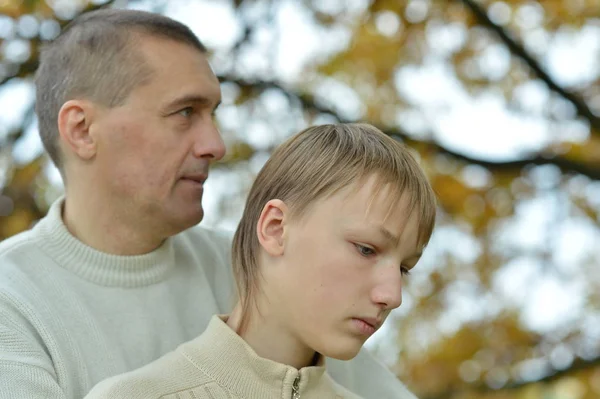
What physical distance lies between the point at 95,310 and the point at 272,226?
674 millimetres

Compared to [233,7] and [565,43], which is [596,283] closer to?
[565,43]

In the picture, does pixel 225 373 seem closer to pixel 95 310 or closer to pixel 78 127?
pixel 95 310

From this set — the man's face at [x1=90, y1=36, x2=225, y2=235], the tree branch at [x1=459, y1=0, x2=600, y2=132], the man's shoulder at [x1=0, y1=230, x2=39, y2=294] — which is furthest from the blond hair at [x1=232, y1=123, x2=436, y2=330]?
the tree branch at [x1=459, y1=0, x2=600, y2=132]

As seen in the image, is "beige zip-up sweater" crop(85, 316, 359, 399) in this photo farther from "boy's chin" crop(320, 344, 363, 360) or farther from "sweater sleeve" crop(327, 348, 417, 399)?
"sweater sleeve" crop(327, 348, 417, 399)

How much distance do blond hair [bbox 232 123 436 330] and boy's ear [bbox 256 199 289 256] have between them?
0.07 feet

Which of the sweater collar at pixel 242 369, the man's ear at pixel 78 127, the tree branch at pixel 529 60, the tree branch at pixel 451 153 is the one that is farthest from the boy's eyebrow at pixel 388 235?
the tree branch at pixel 529 60

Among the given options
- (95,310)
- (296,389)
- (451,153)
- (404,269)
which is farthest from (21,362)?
(451,153)

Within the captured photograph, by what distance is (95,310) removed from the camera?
8.43 ft

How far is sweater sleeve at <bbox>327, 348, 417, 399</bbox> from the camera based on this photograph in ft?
8.89

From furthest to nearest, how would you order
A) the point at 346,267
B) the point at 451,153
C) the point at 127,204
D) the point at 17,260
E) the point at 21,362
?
1. the point at 451,153
2. the point at 127,204
3. the point at 17,260
4. the point at 21,362
5. the point at 346,267

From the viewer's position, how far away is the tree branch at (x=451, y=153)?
485 cm

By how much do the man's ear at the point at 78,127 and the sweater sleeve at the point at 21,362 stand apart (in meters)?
0.47

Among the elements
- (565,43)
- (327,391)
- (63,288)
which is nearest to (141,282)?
(63,288)

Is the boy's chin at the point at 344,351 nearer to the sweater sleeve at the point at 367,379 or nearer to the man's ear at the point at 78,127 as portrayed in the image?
the sweater sleeve at the point at 367,379
